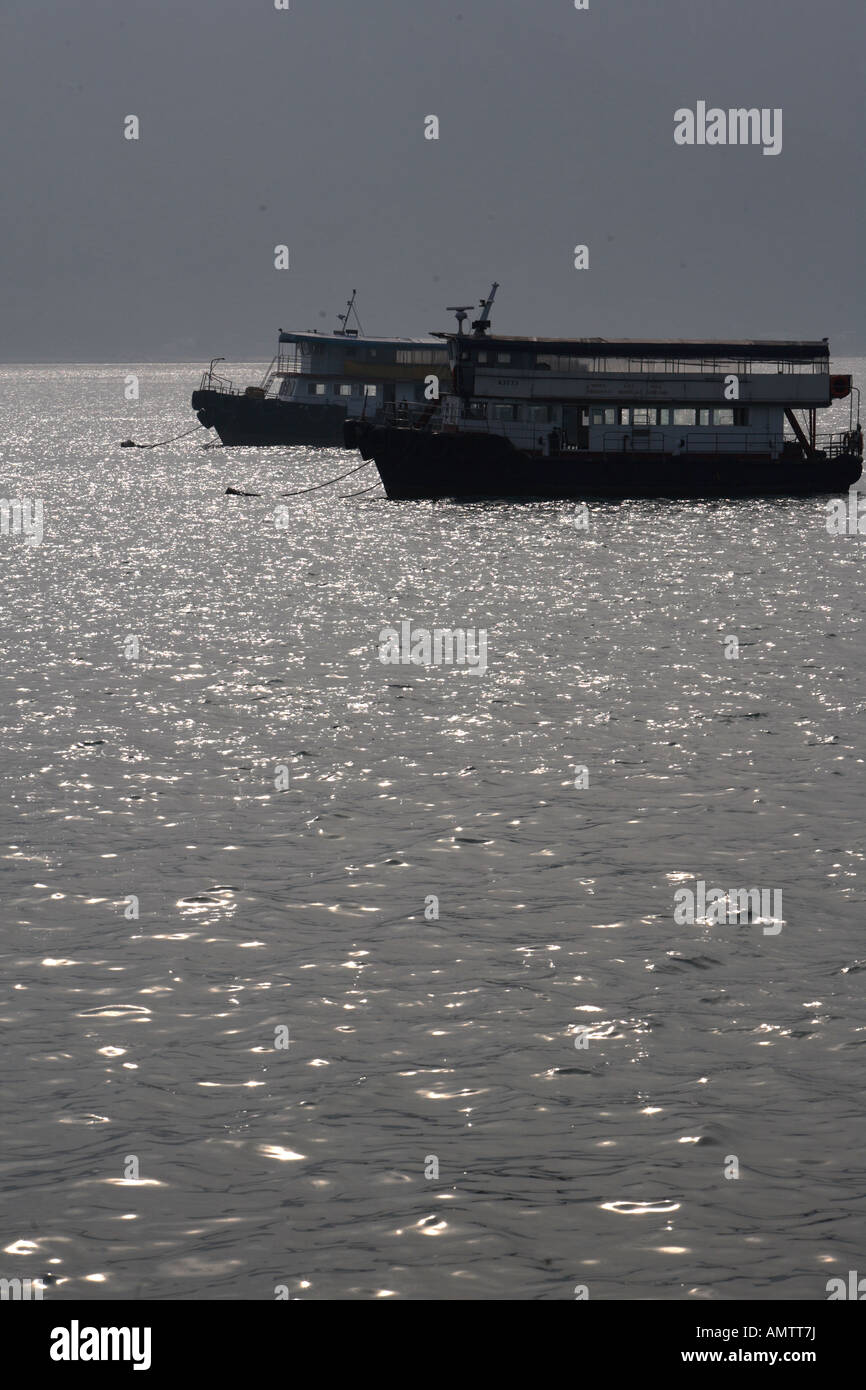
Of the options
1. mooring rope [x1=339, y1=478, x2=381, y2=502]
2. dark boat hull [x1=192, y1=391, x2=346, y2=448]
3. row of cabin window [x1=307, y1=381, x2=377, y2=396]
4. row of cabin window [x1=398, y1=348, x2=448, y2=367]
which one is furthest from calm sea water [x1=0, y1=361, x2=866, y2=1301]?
dark boat hull [x1=192, y1=391, x2=346, y2=448]

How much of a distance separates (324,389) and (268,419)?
490 centimetres

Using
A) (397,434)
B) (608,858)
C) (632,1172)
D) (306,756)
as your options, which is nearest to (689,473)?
(397,434)

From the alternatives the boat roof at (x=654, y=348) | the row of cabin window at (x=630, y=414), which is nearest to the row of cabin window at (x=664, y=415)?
the row of cabin window at (x=630, y=414)

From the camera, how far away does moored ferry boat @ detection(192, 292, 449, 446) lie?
10300 centimetres

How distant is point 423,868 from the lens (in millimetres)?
18141

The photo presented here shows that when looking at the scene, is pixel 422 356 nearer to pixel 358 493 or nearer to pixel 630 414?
pixel 358 493

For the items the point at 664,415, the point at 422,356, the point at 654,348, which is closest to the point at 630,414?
the point at 664,415

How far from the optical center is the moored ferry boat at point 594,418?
68.3 metres

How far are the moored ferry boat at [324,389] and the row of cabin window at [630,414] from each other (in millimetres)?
31249

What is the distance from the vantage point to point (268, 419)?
366 ft

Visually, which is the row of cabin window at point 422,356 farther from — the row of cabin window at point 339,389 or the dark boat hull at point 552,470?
the dark boat hull at point 552,470

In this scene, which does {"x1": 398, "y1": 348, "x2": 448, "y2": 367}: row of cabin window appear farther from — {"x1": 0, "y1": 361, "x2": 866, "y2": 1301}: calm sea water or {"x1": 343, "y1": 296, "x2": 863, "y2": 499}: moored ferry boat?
{"x1": 0, "y1": 361, "x2": 866, "y2": 1301}: calm sea water
